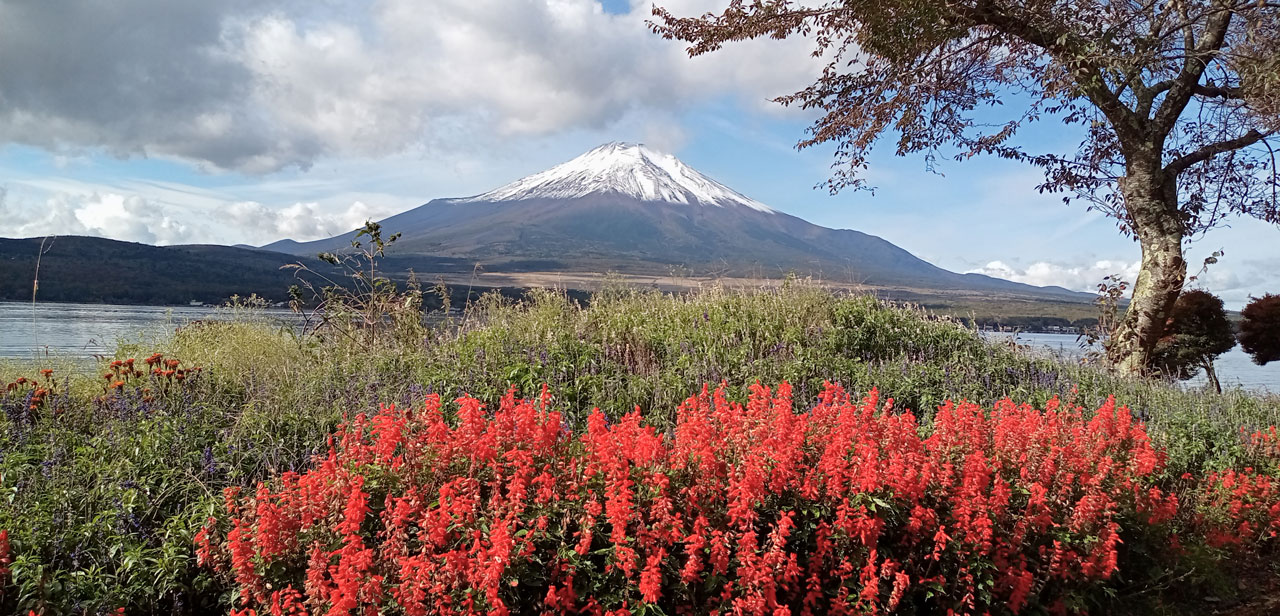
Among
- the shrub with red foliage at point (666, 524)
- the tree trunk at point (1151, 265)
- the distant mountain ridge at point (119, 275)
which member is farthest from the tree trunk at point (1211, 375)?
the distant mountain ridge at point (119, 275)

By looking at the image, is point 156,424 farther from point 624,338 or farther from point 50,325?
point 50,325

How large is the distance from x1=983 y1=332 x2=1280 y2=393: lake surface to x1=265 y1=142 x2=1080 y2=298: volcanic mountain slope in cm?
7962

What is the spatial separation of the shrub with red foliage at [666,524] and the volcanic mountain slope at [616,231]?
88797 mm

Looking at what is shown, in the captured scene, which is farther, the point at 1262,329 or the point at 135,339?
the point at 1262,329

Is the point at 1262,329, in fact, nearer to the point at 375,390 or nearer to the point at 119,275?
the point at 375,390

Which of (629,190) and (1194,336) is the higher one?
(629,190)

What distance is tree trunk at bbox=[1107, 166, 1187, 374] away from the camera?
960cm

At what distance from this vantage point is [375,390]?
5.88m

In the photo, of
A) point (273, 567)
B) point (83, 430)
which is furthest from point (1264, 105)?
point (83, 430)

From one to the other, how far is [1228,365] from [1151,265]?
4.73 m

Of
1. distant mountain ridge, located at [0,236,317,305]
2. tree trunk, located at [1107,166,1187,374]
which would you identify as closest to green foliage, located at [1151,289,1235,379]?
tree trunk, located at [1107,166,1187,374]

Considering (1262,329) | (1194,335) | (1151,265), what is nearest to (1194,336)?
(1194,335)

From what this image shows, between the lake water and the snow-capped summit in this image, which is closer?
the lake water

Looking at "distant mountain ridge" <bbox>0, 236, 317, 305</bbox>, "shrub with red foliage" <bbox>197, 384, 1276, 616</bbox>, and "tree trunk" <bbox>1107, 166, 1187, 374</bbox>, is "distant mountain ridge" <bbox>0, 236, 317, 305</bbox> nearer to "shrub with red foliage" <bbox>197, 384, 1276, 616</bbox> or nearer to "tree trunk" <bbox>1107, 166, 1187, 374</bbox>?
"tree trunk" <bbox>1107, 166, 1187, 374</bbox>
